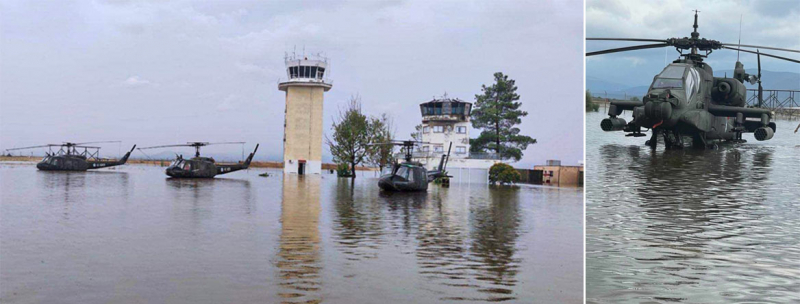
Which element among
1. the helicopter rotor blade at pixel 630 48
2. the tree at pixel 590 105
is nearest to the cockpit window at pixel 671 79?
the helicopter rotor blade at pixel 630 48

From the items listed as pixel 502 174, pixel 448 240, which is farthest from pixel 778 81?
pixel 502 174

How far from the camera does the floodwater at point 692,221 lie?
7.93m

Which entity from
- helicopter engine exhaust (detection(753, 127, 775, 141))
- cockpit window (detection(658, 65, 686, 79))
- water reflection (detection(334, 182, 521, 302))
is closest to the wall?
water reflection (detection(334, 182, 521, 302))

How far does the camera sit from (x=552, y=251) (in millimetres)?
13695

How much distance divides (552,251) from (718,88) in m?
4.04

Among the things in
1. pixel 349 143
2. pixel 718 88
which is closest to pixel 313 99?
pixel 349 143

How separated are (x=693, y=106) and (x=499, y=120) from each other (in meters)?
51.7

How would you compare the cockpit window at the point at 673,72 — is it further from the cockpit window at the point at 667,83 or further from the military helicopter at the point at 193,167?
the military helicopter at the point at 193,167

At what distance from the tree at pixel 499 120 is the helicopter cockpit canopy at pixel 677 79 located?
49.4 meters

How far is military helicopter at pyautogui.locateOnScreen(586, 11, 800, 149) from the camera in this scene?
11.1 meters

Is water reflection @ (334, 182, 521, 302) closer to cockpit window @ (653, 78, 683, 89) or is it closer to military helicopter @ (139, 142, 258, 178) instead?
cockpit window @ (653, 78, 683, 89)

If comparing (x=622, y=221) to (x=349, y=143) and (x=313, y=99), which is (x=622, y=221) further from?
(x=349, y=143)

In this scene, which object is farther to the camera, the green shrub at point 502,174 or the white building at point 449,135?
the white building at point 449,135

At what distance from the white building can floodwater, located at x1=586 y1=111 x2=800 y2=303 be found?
4608 cm
